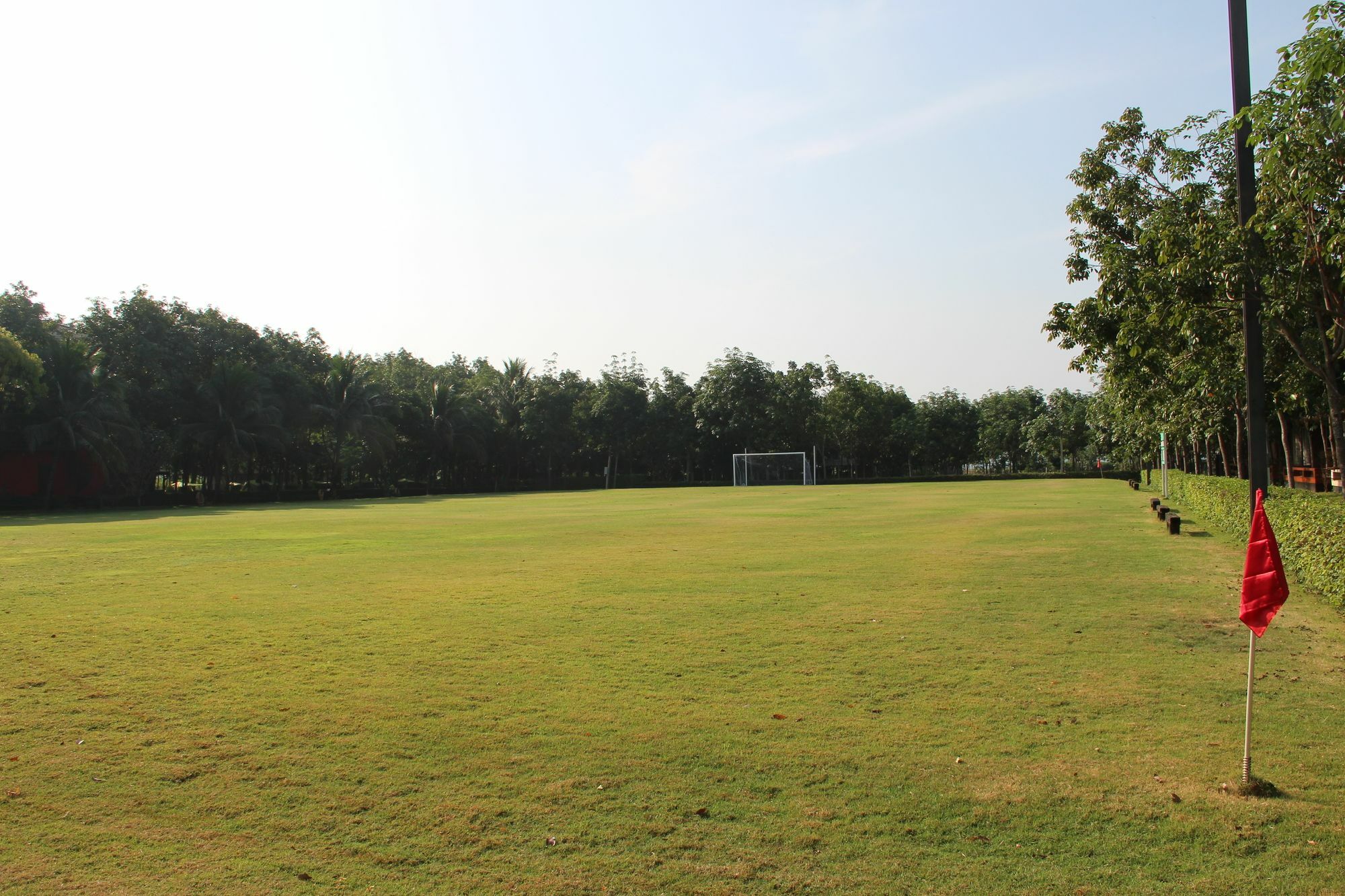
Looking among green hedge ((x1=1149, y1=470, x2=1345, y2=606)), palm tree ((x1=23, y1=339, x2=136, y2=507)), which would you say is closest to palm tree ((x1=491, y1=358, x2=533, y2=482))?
palm tree ((x1=23, y1=339, x2=136, y2=507))

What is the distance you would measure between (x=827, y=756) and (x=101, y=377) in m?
53.8

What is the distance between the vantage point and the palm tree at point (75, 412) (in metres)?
46.1

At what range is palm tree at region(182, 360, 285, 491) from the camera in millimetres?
54375

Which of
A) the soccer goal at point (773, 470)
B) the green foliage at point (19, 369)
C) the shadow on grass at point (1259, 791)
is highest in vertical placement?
the green foliage at point (19, 369)

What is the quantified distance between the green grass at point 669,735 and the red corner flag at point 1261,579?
909 millimetres

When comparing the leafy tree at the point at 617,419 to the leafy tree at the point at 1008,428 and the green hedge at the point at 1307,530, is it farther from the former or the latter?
the green hedge at the point at 1307,530

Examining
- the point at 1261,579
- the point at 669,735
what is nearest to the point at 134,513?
the point at 669,735

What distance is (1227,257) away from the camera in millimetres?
12977

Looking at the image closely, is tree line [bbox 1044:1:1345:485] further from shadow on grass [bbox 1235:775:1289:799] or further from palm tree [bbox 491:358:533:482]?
palm tree [bbox 491:358:533:482]

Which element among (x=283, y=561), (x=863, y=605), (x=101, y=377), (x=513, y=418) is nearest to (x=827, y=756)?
(x=863, y=605)

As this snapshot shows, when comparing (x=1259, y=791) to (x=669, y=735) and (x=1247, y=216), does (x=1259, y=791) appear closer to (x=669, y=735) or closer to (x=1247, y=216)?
(x=669, y=735)

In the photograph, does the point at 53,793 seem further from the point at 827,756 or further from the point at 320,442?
the point at 320,442

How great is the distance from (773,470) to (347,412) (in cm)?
3364

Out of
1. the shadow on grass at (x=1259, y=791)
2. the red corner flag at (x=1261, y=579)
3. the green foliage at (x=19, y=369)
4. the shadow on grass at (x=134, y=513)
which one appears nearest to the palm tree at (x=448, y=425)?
the shadow on grass at (x=134, y=513)
